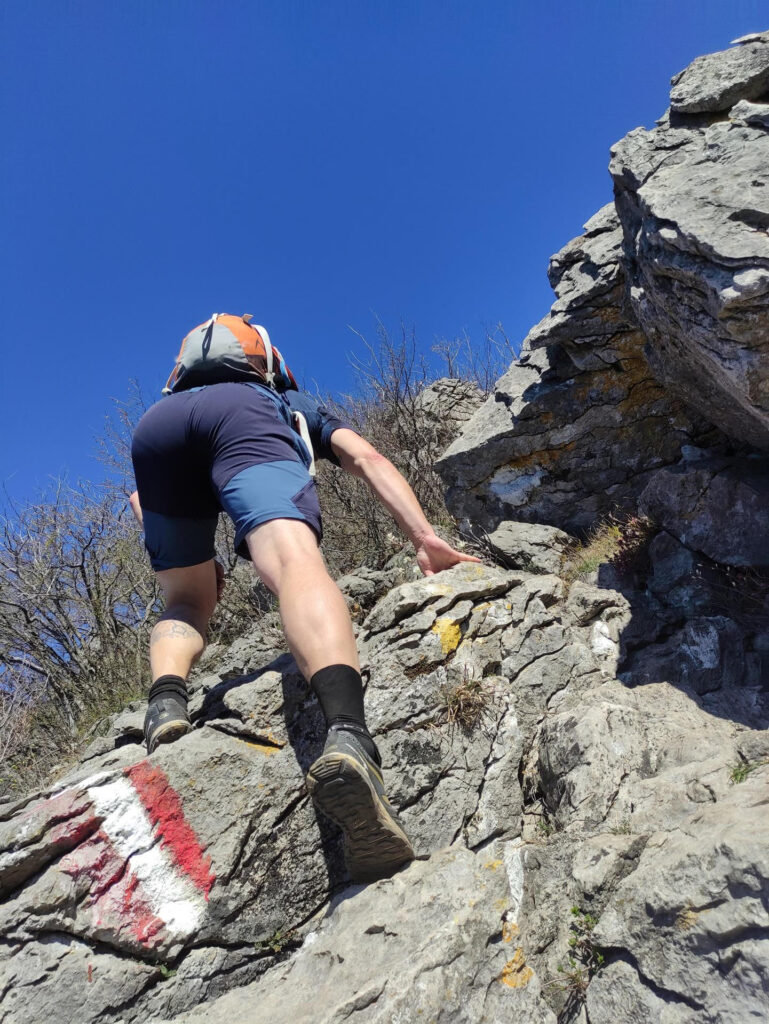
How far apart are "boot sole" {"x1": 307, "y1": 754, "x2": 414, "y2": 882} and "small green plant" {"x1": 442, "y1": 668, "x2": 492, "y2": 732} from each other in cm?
63

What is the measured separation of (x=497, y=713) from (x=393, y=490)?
3.55ft

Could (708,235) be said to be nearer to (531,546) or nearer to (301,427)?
(301,427)

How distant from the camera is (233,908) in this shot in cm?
204

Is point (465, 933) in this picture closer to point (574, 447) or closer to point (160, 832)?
point (160, 832)

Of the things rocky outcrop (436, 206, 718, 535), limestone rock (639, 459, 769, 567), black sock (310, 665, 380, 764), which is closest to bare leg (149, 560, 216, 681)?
black sock (310, 665, 380, 764)

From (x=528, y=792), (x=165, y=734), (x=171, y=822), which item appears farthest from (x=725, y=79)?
(x=171, y=822)

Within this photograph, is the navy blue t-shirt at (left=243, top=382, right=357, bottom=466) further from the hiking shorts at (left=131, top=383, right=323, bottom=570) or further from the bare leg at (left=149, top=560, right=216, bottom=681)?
the bare leg at (left=149, top=560, right=216, bottom=681)

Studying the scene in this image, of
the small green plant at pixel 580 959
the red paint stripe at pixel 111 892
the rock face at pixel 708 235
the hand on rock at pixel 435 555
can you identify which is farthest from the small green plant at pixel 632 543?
the red paint stripe at pixel 111 892

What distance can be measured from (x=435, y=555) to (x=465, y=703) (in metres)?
0.71

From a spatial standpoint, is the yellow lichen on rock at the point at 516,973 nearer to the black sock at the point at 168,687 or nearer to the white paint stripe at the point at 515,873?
the white paint stripe at the point at 515,873

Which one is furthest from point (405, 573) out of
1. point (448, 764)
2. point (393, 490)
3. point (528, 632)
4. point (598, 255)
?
point (598, 255)

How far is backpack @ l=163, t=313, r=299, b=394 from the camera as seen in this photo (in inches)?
102

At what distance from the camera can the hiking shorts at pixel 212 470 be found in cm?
223

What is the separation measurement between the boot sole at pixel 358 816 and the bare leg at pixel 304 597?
317mm
